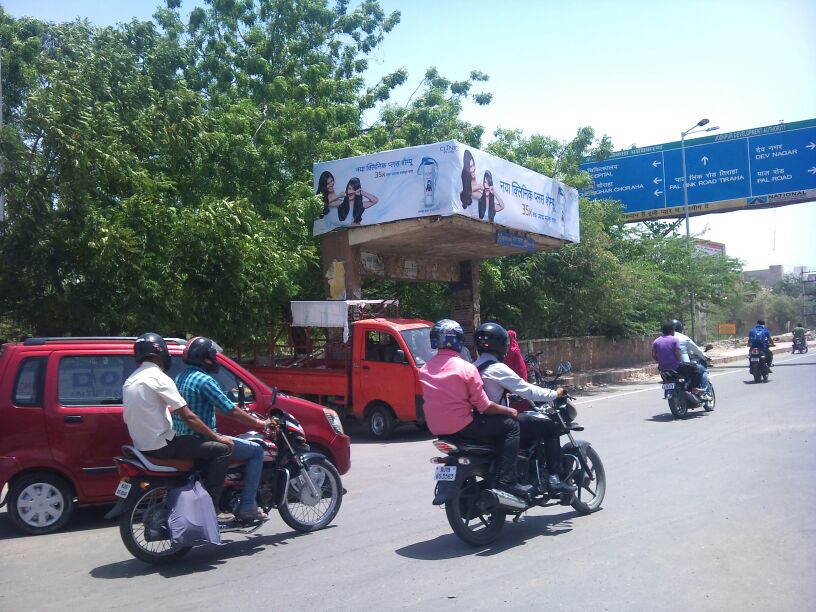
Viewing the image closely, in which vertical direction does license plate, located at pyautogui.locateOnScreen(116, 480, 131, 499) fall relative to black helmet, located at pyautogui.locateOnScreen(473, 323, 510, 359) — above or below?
below

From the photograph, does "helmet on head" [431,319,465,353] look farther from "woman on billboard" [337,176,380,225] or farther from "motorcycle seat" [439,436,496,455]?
"woman on billboard" [337,176,380,225]

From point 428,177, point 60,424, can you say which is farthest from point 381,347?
point 60,424

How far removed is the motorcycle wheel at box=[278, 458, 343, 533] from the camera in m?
6.74

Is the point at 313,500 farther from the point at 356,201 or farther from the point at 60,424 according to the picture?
the point at 356,201

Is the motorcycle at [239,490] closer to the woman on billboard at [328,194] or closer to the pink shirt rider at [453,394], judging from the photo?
the pink shirt rider at [453,394]

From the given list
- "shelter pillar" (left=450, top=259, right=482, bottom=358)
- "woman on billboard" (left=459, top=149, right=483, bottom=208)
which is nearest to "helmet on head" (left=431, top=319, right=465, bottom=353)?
"woman on billboard" (left=459, top=149, right=483, bottom=208)

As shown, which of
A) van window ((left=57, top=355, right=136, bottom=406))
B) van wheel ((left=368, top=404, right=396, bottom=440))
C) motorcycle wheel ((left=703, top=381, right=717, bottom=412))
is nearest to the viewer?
van window ((left=57, top=355, right=136, bottom=406))

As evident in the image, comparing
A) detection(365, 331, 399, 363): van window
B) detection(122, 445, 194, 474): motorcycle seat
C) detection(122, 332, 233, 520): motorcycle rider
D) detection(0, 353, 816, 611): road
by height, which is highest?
detection(365, 331, 399, 363): van window

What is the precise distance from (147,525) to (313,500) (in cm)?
153

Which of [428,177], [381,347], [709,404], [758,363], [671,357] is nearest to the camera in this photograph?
[381,347]

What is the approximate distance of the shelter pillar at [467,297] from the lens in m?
20.0

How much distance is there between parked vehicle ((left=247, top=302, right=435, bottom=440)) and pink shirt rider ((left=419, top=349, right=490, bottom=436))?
665 centimetres

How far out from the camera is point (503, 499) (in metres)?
6.04

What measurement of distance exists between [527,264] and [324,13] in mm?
11376
